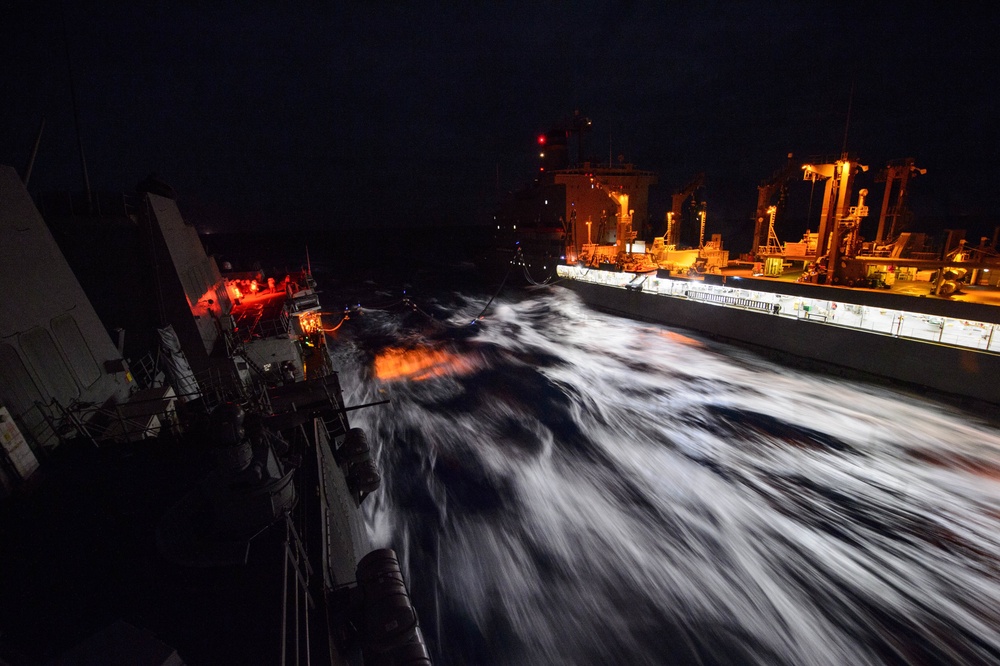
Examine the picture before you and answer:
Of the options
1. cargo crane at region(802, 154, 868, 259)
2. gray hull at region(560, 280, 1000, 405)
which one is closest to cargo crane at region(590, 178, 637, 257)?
gray hull at region(560, 280, 1000, 405)

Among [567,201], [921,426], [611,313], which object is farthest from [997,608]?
[567,201]

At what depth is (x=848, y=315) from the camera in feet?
55.3

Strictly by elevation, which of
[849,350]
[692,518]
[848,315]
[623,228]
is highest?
[623,228]

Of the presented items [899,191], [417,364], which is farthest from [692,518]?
[899,191]

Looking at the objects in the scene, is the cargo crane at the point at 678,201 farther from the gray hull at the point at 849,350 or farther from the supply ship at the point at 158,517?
the supply ship at the point at 158,517

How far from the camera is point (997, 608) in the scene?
7.43 metres

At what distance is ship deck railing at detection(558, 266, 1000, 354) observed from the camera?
13.8 meters

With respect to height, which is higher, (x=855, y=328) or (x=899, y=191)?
(x=899, y=191)

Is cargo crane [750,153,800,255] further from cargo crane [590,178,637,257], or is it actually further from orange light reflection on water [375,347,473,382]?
orange light reflection on water [375,347,473,382]

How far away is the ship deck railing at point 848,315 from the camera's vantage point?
13781 mm

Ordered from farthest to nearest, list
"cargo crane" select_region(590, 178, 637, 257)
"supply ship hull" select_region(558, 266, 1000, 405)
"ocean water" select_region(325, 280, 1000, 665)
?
"cargo crane" select_region(590, 178, 637, 257), "supply ship hull" select_region(558, 266, 1000, 405), "ocean water" select_region(325, 280, 1000, 665)

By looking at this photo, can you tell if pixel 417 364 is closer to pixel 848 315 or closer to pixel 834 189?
pixel 848 315

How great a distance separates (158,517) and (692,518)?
1100 centimetres

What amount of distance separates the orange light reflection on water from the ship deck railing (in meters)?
14.2
